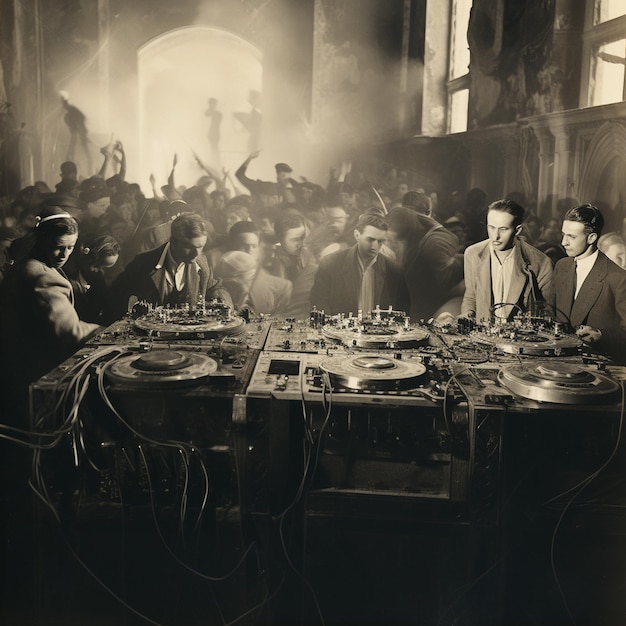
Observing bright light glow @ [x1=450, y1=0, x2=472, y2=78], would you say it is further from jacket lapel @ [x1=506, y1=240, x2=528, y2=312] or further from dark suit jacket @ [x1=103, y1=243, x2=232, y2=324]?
dark suit jacket @ [x1=103, y1=243, x2=232, y2=324]

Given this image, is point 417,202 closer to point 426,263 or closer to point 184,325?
point 426,263

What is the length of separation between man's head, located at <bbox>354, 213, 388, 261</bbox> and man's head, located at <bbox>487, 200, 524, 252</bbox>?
772mm

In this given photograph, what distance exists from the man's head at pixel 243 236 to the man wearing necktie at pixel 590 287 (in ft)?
7.24

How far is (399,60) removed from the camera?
4.83m

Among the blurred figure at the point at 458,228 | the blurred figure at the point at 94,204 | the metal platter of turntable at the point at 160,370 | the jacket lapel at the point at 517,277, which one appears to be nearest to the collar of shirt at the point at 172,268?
the blurred figure at the point at 94,204

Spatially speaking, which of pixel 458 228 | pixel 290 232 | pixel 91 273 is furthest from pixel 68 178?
pixel 458 228

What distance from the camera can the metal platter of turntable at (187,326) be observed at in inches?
184

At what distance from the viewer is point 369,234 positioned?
16.5 feet

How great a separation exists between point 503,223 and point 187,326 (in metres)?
2.40

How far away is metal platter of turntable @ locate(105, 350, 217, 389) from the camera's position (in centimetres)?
407

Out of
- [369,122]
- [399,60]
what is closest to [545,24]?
[399,60]

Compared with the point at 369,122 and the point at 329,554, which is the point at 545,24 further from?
the point at 329,554

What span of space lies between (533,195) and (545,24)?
1163 millimetres

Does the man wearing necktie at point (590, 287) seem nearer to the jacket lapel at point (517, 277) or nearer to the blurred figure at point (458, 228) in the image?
the jacket lapel at point (517, 277)
